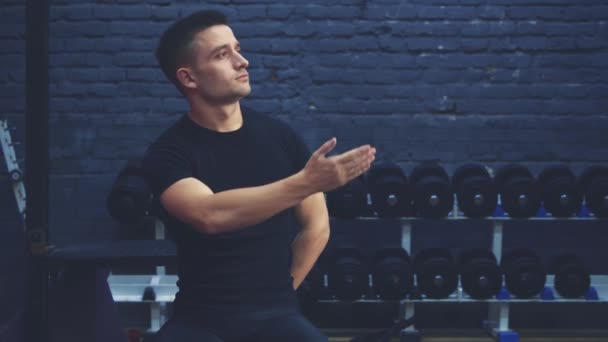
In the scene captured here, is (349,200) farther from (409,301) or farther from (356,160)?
(356,160)

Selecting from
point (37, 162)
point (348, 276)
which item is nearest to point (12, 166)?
point (348, 276)

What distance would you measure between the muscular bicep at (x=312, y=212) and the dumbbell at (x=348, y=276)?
1.80 m

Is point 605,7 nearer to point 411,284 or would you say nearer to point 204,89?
point 411,284

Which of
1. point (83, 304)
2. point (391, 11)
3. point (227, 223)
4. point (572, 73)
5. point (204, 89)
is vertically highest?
point (391, 11)

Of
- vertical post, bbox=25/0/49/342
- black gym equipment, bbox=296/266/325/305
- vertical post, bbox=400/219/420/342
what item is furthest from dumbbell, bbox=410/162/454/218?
vertical post, bbox=25/0/49/342

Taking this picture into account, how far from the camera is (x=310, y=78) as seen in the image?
4238mm

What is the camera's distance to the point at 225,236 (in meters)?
1.80

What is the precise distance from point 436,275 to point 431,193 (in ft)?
1.29

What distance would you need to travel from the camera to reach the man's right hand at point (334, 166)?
1.57 meters

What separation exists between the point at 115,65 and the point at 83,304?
2467mm

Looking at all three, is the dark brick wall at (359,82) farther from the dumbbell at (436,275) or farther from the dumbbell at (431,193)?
the dumbbell at (436,275)

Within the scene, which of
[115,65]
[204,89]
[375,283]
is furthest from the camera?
[115,65]

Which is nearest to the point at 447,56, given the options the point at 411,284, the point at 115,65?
the point at 411,284

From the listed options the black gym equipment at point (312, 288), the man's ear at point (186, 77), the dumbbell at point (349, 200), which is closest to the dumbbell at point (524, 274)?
the dumbbell at point (349, 200)
